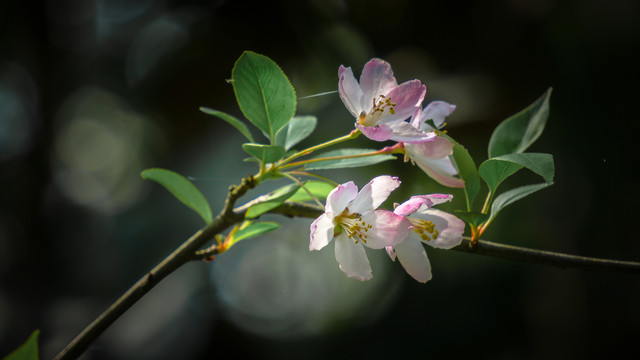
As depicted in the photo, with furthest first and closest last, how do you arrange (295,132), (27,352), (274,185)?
1. (274,185)
2. (295,132)
3. (27,352)

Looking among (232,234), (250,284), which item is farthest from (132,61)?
(232,234)

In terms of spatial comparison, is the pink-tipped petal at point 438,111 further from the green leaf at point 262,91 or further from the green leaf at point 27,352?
the green leaf at point 27,352

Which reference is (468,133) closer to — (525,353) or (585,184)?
(585,184)

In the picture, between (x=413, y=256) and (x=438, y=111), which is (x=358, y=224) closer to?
(x=413, y=256)

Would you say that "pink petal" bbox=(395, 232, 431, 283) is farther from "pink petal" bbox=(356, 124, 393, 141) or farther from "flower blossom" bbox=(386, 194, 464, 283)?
"pink petal" bbox=(356, 124, 393, 141)

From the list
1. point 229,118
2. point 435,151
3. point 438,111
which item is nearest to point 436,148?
point 435,151

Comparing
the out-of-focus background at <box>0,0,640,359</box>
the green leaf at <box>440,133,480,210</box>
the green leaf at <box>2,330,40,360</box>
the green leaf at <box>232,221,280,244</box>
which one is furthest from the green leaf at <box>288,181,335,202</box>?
the out-of-focus background at <box>0,0,640,359</box>

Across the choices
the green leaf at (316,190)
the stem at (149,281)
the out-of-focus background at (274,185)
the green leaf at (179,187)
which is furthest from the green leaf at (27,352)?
the out-of-focus background at (274,185)
